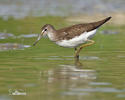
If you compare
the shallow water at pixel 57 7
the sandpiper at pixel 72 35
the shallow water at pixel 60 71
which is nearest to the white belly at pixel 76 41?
the sandpiper at pixel 72 35

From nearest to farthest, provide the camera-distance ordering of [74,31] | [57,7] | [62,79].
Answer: [62,79]
[74,31]
[57,7]

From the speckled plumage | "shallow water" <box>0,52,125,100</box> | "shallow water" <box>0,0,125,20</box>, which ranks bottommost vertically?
"shallow water" <box>0,52,125,100</box>

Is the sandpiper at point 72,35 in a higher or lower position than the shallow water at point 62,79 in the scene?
higher

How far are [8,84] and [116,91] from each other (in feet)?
6.66

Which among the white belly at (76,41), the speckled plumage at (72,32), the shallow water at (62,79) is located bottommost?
the shallow water at (62,79)

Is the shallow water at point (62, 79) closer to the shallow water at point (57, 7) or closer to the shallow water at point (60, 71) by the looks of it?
the shallow water at point (60, 71)

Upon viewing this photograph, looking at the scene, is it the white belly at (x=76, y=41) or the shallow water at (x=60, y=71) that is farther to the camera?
the white belly at (x=76, y=41)

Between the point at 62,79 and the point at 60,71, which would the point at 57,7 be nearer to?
the point at 60,71

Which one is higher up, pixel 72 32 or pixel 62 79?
pixel 72 32

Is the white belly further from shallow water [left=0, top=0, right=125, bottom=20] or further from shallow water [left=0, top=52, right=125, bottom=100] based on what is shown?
shallow water [left=0, top=0, right=125, bottom=20]

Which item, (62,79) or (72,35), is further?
(72,35)

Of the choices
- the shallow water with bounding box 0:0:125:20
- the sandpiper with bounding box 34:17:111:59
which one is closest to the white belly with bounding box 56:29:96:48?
the sandpiper with bounding box 34:17:111:59

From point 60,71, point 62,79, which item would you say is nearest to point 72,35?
point 60,71

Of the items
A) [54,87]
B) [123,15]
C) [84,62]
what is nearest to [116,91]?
[54,87]
